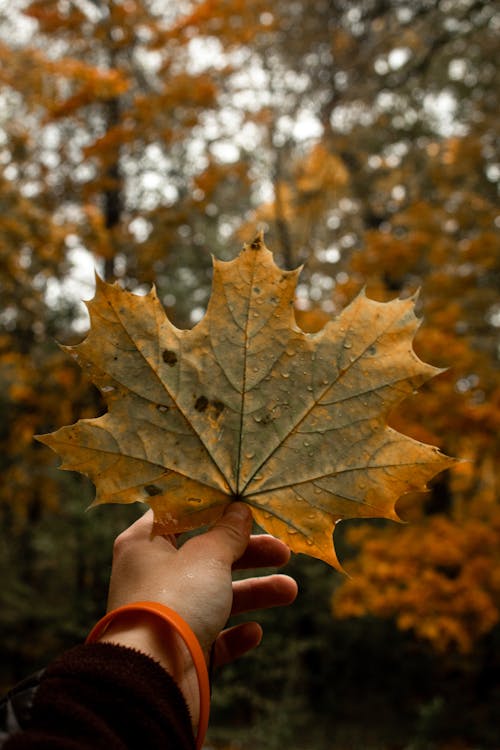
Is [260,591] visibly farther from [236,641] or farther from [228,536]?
[228,536]

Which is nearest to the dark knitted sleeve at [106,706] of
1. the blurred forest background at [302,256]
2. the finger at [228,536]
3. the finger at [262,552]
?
the finger at [228,536]

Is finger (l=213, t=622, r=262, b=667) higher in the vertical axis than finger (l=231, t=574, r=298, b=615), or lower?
lower

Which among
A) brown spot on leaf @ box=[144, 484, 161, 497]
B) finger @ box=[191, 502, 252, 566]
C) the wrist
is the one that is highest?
brown spot on leaf @ box=[144, 484, 161, 497]

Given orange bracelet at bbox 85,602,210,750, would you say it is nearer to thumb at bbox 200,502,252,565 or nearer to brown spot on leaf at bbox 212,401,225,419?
thumb at bbox 200,502,252,565

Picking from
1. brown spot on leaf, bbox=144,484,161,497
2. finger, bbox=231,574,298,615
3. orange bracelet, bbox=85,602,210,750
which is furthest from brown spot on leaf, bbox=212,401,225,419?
finger, bbox=231,574,298,615

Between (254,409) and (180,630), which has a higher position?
(254,409)

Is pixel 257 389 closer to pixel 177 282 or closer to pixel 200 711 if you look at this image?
pixel 200 711

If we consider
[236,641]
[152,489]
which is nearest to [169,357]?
[152,489]
